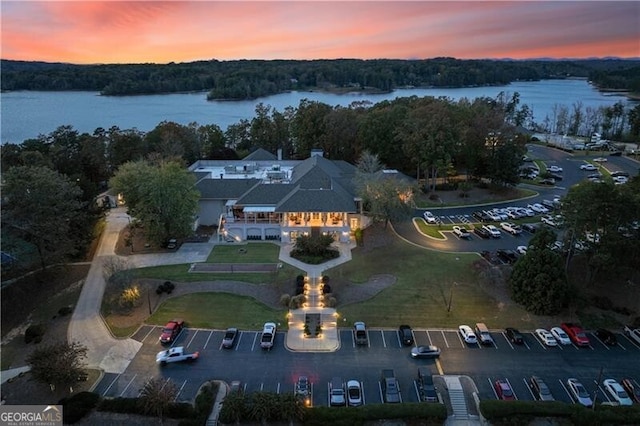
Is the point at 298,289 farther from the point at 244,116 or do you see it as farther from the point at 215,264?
the point at 244,116

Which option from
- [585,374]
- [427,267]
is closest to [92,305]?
[427,267]

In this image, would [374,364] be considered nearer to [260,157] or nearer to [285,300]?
[285,300]

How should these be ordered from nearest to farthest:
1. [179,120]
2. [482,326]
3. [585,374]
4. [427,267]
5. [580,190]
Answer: [585,374] → [482,326] → [580,190] → [427,267] → [179,120]

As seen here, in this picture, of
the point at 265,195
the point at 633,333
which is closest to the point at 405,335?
the point at 633,333

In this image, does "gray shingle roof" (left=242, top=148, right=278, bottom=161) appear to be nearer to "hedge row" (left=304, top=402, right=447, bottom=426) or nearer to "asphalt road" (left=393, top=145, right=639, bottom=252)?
"asphalt road" (left=393, top=145, right=639, bottom=252)

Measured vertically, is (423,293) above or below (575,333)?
above

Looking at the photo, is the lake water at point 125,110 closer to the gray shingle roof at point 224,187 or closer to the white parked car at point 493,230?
the gray shingle roof at point 224,187
